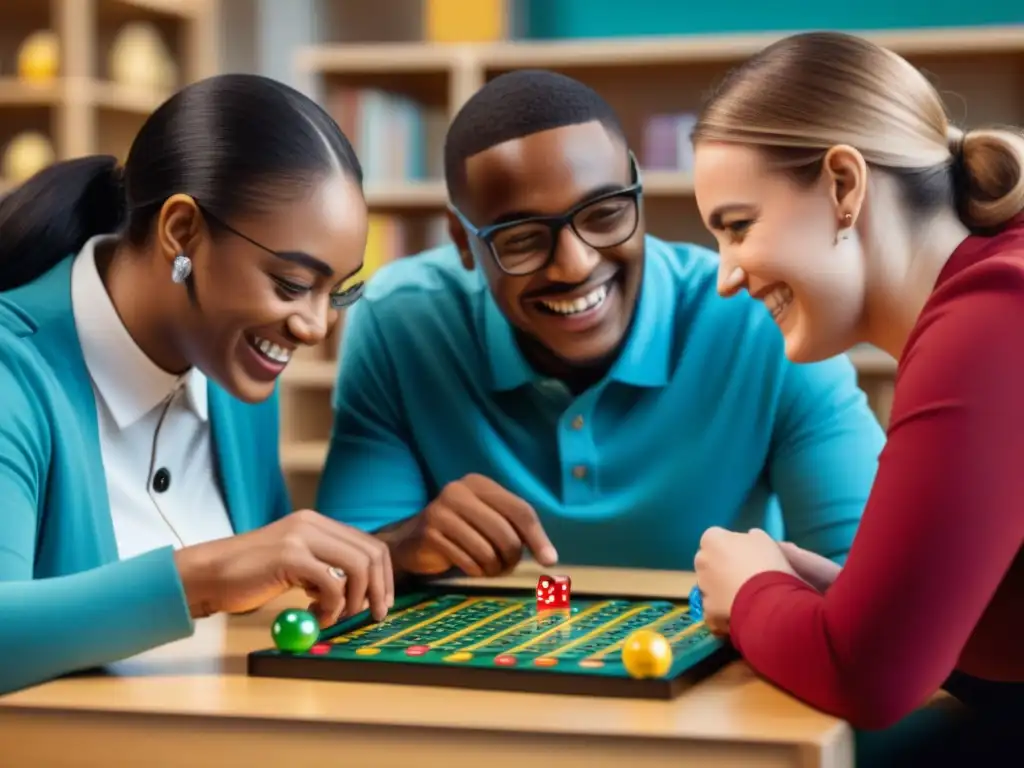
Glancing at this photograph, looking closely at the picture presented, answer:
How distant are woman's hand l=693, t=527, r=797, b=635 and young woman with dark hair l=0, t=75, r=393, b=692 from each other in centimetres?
31

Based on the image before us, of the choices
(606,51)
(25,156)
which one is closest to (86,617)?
(606,51)

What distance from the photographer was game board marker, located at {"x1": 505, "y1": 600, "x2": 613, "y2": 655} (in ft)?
4.26

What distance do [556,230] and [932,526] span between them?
86cm

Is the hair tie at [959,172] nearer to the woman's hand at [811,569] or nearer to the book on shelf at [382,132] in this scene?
the woman's hand at [811,569]

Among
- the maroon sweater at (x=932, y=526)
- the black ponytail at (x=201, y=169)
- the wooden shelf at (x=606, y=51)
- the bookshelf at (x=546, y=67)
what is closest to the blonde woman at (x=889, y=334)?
the maroon sweater at (x=932, y=526)

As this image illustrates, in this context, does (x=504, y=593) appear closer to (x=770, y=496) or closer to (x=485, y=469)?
(x=485, y=469)

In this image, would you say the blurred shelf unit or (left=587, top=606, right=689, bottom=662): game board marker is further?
the blurred shelf unit

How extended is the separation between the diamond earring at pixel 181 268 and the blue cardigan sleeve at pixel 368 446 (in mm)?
475

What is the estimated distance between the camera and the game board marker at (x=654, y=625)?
1251mm

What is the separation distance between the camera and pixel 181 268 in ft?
5.16

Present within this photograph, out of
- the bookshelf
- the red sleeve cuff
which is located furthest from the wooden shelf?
the red sleeve cuff

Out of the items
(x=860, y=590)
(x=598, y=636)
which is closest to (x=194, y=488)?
(x=598, y=636)

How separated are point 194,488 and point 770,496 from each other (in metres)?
0.83

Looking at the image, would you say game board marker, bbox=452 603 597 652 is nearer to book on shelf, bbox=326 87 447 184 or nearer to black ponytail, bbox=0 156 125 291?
black ponytail, bbox=0 156 125 291
